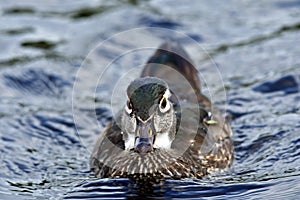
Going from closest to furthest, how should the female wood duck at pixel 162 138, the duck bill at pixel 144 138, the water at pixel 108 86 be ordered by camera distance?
1. the duck bill at pixel 144 138
2. the female wood duck at pixel 162 138
3. the water at pixel 108 86

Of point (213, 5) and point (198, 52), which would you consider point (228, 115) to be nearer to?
point (198, 52)

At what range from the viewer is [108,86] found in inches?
387

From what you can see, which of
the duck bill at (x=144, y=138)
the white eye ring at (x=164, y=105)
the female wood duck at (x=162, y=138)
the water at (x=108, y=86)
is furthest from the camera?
the water at (x=108, y=86)

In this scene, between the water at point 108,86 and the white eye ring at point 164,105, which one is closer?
the white eye ring at point 164,105

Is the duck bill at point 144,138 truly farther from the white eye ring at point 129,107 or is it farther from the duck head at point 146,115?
the white eye ring at point 129,107

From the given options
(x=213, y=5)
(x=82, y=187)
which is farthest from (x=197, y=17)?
(x=82, y=187)

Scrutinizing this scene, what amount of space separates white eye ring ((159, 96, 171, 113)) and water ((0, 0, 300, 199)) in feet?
2.40

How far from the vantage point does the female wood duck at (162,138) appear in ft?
21.2

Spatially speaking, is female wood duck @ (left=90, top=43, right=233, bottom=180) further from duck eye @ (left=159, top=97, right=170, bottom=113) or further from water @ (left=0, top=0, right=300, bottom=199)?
water @ (left=0, top=0, right=300, bottom=199)

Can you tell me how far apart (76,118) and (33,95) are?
97cm

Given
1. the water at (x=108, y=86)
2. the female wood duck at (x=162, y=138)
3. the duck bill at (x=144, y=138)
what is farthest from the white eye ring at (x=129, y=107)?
the water at (x=108, y=86)

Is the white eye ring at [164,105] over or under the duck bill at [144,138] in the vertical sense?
over

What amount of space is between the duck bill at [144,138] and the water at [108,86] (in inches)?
21.6

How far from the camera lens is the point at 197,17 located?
11.5 m
